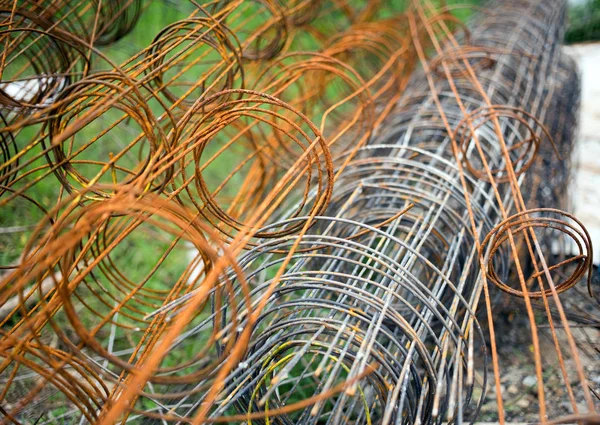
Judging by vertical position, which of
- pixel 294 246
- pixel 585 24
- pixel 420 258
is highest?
pixel 585 24

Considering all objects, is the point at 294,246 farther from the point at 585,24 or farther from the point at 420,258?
→ the point at 585,24

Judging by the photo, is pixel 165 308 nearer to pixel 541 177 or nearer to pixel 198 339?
pixel 198 339

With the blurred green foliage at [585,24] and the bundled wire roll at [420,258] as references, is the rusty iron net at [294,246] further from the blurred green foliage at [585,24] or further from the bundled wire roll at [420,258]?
the blurred green foliage at [585,24]

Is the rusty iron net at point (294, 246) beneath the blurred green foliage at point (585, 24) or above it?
beneath

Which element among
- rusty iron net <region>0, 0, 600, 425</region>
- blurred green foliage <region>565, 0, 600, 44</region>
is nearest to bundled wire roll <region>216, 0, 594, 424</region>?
rusty iron net <region>0, 0, 600, 425</region>

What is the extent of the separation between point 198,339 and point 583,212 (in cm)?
215

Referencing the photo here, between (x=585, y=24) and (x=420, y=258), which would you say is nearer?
(x=420, y=258)

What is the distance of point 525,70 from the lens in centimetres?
309

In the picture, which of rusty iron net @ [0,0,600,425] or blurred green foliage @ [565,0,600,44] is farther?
blurred green foliage @ [565,0,600,44]

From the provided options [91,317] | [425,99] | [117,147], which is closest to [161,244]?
[91,317]

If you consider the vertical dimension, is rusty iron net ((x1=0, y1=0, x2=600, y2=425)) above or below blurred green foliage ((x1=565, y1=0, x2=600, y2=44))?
below

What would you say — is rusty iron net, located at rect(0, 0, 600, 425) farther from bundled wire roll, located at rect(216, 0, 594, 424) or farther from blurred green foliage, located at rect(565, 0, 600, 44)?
blurred green foliage, located at rect(565, 0, 600, 44)

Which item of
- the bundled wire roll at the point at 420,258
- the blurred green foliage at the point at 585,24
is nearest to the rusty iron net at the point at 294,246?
the bundled wire roll at the point at 420,258

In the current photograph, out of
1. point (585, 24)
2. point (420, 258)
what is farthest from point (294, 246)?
point (585, 24)
